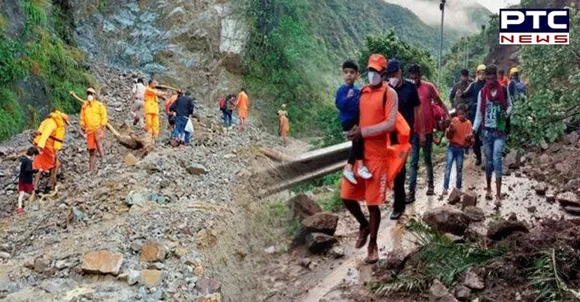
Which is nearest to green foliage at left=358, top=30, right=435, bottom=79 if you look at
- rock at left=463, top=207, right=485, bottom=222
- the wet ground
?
the wet ground

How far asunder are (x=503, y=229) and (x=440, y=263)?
598mm

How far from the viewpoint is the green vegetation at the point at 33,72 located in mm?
11508

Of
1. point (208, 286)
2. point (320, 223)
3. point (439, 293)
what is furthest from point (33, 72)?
point (439, 293)

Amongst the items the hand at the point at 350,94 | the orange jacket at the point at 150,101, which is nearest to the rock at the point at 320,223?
the hand at the point at 350,94

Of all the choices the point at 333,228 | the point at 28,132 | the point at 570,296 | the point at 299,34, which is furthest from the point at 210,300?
the point at 299,34

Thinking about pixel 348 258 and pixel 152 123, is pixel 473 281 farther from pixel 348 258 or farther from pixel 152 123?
pixel 152 123

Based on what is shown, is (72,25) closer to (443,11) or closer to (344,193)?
(344,193)

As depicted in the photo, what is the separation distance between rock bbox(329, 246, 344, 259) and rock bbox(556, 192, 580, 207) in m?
2.57

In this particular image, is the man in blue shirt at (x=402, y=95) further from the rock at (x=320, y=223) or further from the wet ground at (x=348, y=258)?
the rock at (x=320, y=223)

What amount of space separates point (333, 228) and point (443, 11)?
28888mm

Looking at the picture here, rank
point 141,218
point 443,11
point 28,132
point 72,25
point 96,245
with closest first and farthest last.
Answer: point 96,245 < point 141,218 < point 28,132 < point 72,25 < point 443,11

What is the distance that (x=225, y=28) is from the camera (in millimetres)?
24422

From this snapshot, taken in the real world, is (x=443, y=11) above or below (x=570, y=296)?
above

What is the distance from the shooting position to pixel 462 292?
9.55 feet
